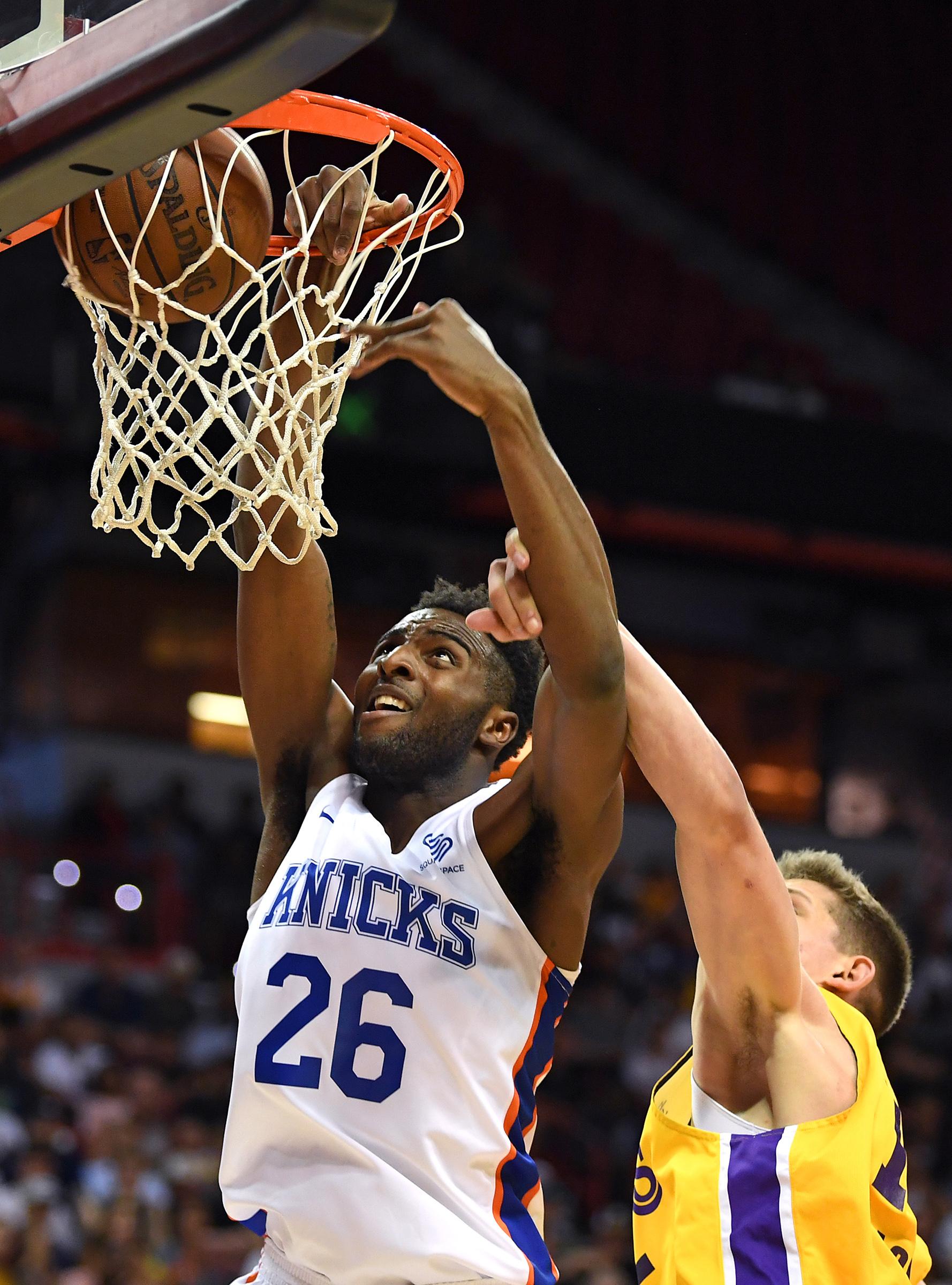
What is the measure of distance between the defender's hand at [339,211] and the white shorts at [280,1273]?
1621 mm

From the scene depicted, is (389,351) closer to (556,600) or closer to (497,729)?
(556,600)

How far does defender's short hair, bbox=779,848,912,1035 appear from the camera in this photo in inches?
120

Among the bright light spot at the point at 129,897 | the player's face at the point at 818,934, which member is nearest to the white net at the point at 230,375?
the player's face at the point at 818,934

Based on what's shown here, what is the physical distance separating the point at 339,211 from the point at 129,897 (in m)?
6.86

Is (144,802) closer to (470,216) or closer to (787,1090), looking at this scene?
(470,216)

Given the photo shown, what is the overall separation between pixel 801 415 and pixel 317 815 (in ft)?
28.9

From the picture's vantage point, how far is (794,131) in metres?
13.4

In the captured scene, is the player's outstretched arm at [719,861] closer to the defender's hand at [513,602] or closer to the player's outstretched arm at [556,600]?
the player's outstretched arm at [556,600]

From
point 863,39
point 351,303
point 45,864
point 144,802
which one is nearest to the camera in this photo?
point 351,303

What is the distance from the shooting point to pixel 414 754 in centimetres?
279

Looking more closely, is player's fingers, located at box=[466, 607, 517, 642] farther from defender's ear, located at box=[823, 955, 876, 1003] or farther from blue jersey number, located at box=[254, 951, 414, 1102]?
defender's ear, located at box=[823, 955, 876, 1003]

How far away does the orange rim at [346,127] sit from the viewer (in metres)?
2.69

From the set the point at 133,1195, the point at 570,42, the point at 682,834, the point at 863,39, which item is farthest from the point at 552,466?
the point at 863,39

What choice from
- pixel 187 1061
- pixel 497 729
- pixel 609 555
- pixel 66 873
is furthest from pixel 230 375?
pixel 609 555
